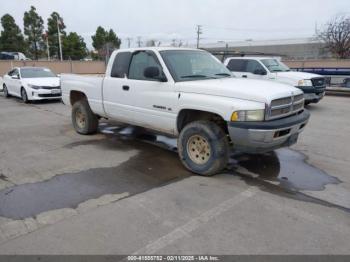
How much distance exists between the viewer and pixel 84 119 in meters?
7.28

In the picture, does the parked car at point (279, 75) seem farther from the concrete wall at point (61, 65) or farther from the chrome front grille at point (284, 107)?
the concrete wall at point (61, 65)

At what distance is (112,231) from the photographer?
3.21 meters

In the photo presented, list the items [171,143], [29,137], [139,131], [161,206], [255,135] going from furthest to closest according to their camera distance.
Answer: [139,131] → [29,137] → [171,143] → [255,135] → [161,206]

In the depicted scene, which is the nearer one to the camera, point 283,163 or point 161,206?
point 161,206

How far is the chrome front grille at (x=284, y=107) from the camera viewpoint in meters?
4.27

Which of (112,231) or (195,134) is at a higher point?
(195,134)

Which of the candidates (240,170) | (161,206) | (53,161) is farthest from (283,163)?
(53,161)

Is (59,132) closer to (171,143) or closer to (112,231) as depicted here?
(171,143)

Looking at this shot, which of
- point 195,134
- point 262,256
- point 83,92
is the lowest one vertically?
point 262,256

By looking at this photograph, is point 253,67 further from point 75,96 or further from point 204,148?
point 204,148

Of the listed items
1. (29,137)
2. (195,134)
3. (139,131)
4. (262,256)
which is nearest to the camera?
(262,256)

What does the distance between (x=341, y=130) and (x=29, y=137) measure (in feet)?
25.5

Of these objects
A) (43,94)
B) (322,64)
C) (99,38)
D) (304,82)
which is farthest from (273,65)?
(99,38)

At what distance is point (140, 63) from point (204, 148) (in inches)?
83.4
